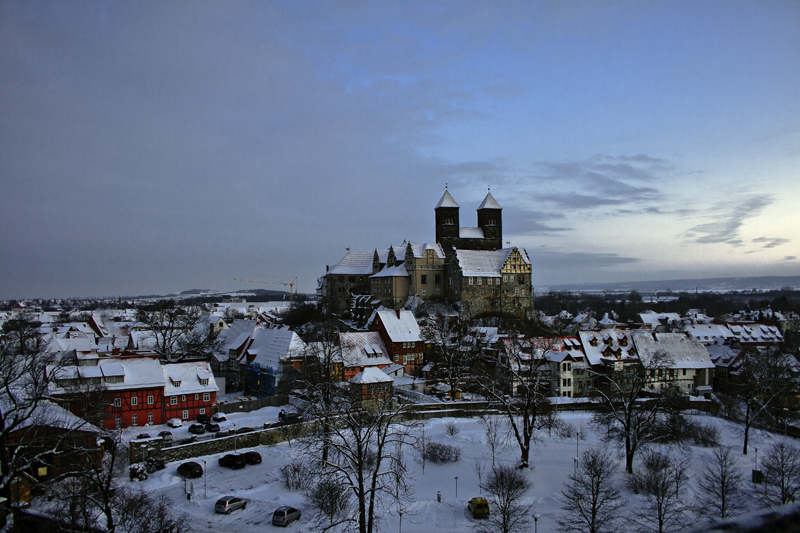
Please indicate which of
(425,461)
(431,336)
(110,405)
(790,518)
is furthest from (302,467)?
(431,336)

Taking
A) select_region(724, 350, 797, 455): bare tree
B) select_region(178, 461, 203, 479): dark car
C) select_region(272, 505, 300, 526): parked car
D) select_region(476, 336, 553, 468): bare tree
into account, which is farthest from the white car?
select_region(724, 350, 797, 455): bare tree

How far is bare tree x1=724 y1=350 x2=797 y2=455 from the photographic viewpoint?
123ft

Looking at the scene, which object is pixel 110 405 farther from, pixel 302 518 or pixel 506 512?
pixel 506 512

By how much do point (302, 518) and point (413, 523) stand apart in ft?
16.7

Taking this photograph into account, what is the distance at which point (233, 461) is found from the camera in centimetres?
3153

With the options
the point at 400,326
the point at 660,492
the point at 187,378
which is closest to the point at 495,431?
the point at 660,492

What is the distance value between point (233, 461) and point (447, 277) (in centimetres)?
5879

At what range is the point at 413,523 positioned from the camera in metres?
23.9

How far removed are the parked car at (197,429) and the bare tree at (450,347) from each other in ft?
70.5

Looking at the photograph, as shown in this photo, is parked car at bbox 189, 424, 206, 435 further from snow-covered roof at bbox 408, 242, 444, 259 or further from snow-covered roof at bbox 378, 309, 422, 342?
snow-covered roof at bbox 408, 242, 444, 259

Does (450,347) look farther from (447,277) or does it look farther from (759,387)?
(447,277)

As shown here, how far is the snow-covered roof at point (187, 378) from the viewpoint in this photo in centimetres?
4291

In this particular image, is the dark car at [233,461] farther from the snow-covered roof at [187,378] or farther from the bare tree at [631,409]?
the bare tree at [631,409]

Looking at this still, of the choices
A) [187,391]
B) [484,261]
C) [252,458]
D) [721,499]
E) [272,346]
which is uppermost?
[484,261]
